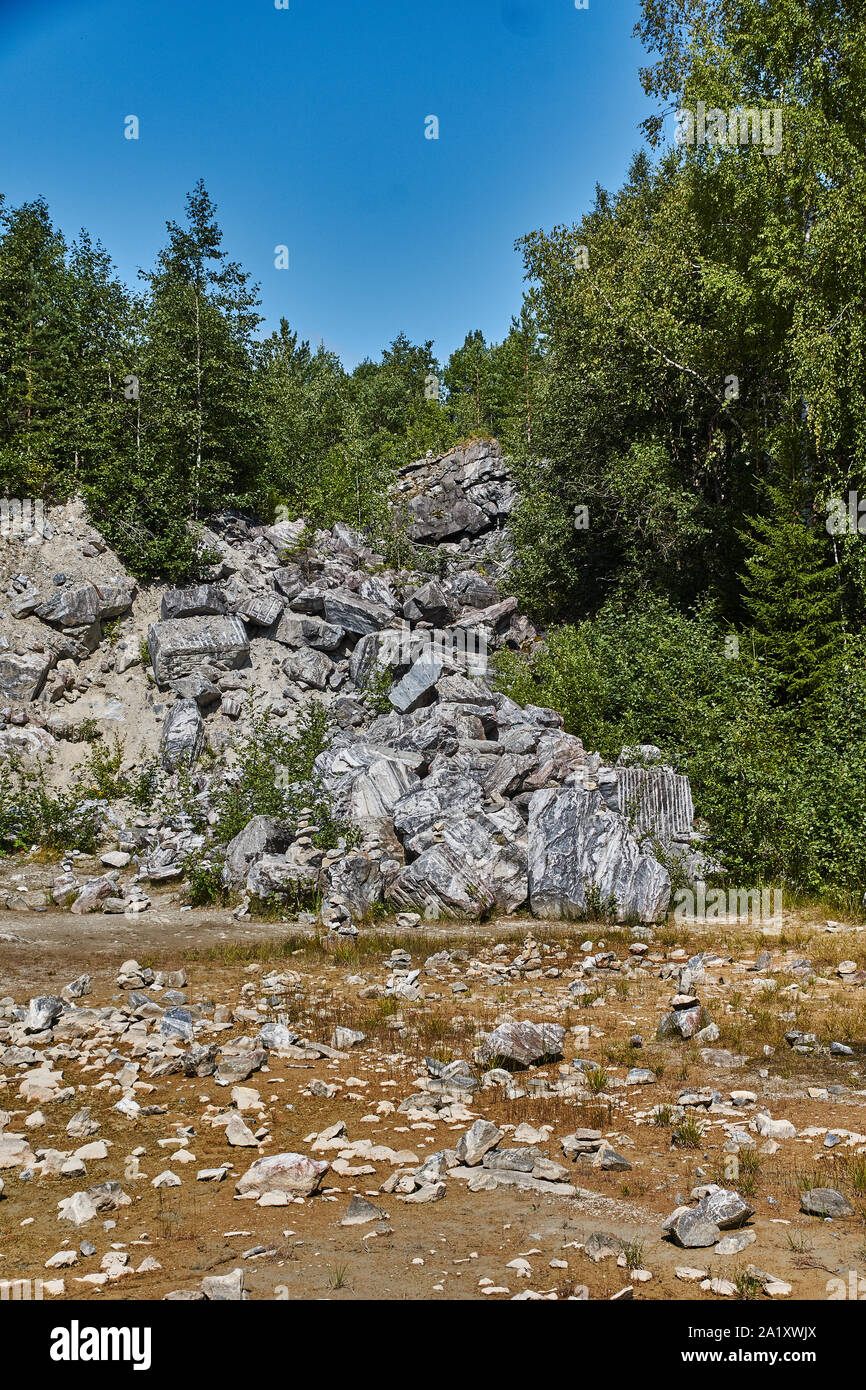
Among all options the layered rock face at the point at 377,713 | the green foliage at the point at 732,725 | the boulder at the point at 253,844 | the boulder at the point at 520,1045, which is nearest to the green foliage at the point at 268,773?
the layered rock face at the point at 377,713

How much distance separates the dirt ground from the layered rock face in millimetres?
1397

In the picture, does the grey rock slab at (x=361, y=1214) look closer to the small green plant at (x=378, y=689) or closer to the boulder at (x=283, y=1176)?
the boulder at (x=283, y=1176)

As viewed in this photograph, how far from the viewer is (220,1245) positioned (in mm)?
4988

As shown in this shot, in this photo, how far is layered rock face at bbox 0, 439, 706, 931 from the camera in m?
14.5

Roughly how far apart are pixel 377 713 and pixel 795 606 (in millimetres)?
9663

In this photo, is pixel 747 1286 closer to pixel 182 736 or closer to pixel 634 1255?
pixel 634 1255

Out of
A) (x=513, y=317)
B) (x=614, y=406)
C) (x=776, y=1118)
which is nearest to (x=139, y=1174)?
(x=776, y=1118)

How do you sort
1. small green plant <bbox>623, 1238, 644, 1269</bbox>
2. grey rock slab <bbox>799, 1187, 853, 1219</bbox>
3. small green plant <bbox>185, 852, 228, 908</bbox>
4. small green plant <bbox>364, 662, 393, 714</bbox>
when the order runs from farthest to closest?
small green plant <bbox>364, 662, 393, 714</bbox>, small green plant <bbox>185, 852, 228, 908</bbox>, grey rock slab <bbox>799, 1187, 853, 1219</bbox>, small green plant <bbox>623, 1238, 644, 1269</bbox>

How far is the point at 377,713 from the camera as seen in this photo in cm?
2041

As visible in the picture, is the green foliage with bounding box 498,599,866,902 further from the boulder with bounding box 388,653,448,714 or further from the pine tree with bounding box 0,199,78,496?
the pine tree with bounding box 0,199,78,496

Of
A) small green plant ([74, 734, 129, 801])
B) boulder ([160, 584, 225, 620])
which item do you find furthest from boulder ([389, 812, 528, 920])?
boulder ([160, 584, 225, 620])

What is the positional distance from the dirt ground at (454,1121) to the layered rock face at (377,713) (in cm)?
140

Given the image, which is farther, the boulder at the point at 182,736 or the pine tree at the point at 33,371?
the pine tree at the point at 33,371

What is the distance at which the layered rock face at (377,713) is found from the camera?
14.5 meters
